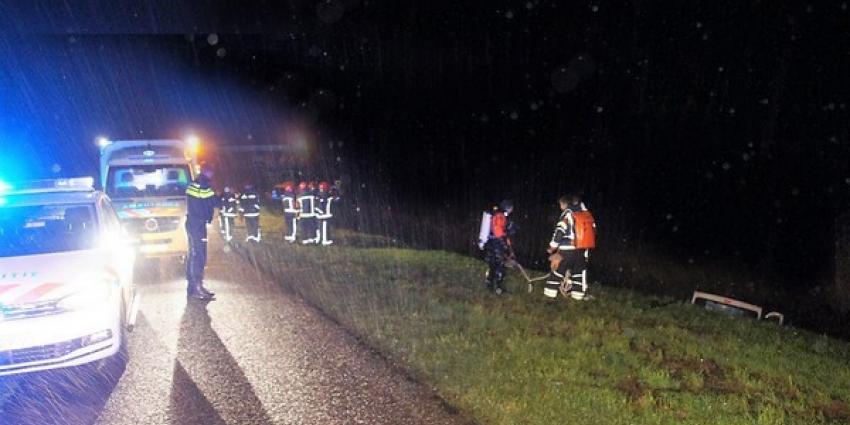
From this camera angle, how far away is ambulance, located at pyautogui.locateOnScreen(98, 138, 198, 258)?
13.5 m

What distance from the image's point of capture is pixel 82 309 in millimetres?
6270

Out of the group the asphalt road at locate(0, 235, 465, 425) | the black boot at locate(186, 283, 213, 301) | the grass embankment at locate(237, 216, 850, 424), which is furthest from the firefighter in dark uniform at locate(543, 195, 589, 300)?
the black boot at locate(186, 283, 213, 301)

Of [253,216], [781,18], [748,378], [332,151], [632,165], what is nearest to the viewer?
[748,378]

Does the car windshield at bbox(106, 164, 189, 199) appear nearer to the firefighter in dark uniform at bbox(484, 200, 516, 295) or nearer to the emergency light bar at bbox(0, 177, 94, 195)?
the emergency light bar at bbox(0, 177, 94, 195)

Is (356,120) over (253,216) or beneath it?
over

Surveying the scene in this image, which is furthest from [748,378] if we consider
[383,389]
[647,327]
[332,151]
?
[332,151]

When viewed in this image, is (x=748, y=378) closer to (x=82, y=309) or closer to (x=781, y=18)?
(x=82, y=309)

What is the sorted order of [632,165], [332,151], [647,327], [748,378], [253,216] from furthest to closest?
[332,151] < [632,165] < [253,216] < [647,327] < [748,378]

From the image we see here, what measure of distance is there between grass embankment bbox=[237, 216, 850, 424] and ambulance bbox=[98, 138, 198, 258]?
8.97ft

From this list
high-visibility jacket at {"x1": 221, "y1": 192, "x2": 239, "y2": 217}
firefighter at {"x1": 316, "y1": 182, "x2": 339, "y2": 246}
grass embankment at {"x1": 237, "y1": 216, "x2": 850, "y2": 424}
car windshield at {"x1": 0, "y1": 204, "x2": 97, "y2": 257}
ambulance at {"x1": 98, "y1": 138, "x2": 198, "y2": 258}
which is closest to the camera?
grass embankment at {"x1": 237, "y1": 216, "x2": 850, "y2": 424}

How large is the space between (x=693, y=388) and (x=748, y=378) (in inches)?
24.7

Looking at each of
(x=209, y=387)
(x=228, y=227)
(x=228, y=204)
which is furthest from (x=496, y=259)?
(x=228, y=227)

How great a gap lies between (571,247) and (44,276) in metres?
6.67

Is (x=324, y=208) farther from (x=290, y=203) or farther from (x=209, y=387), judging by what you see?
(x=209, y=387)
